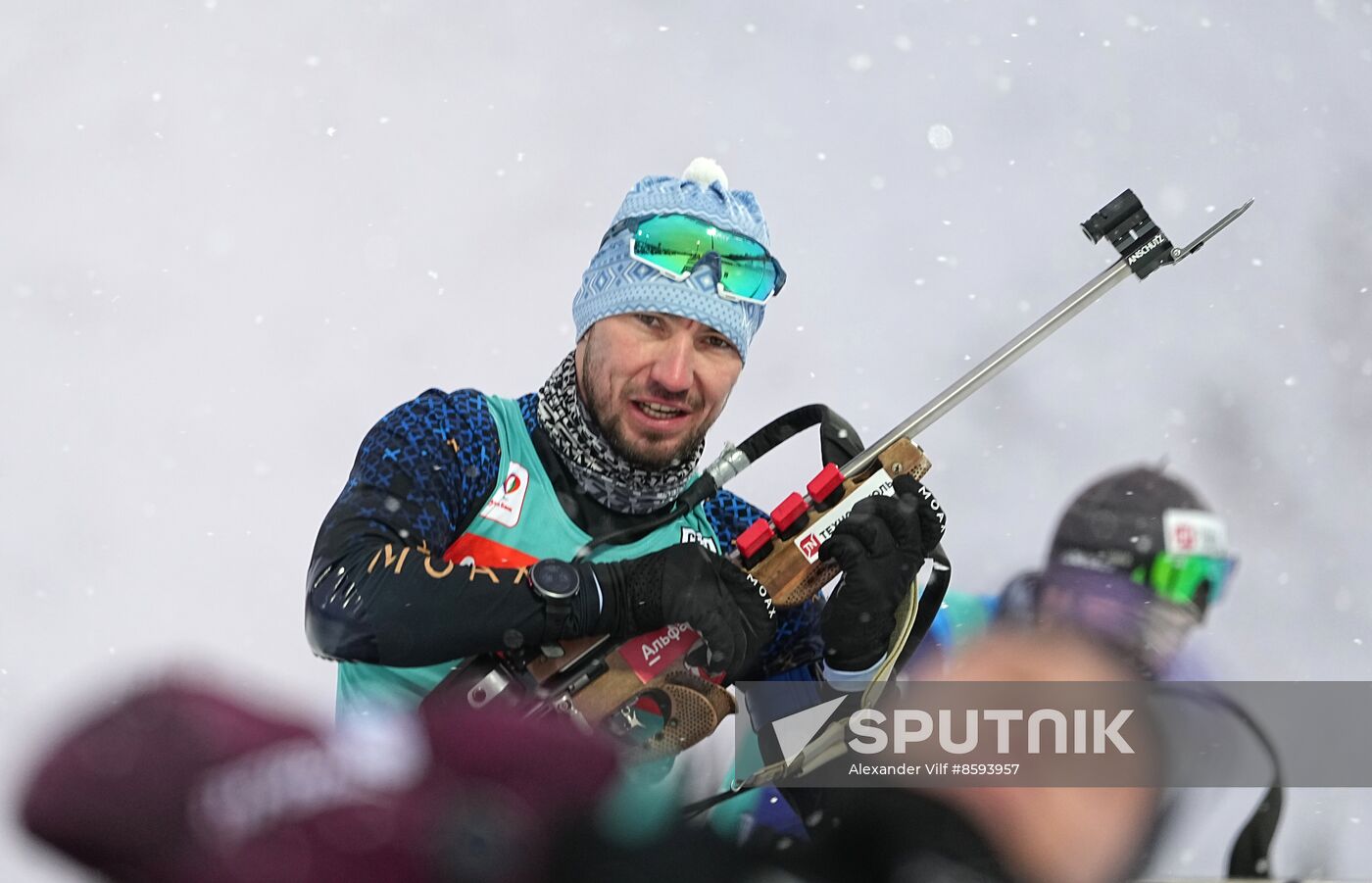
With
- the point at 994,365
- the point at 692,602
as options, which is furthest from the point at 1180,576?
the point at 692,602

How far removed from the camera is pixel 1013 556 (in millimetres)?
3031

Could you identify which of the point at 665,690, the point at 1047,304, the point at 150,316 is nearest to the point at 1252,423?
the point at 1047,304

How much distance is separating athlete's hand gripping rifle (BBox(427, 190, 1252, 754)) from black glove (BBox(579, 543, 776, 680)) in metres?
0.04

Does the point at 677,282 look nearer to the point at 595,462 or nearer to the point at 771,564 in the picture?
the point at 595,462

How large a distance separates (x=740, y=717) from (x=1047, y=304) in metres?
2.01

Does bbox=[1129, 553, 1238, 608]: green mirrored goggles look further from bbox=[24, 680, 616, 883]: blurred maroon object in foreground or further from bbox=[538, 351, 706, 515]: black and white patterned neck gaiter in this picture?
bbox=[24, 680, 616, 883]: blurred maroon object in foreground

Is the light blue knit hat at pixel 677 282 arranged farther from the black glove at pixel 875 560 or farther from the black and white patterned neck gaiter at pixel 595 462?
the black glove at pixel 875 560

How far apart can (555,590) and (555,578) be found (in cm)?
2

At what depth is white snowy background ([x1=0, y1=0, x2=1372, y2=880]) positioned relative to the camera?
3.31 metres

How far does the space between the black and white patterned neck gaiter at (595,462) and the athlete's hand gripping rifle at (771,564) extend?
0.06 metres

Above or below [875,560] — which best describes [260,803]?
above

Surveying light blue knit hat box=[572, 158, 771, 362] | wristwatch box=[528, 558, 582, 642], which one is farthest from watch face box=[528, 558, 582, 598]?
light blue knit hat box=[572, 158, 771, 362]

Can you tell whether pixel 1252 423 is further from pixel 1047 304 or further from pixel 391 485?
pixel 391 485

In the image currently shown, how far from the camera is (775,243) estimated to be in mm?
3521
